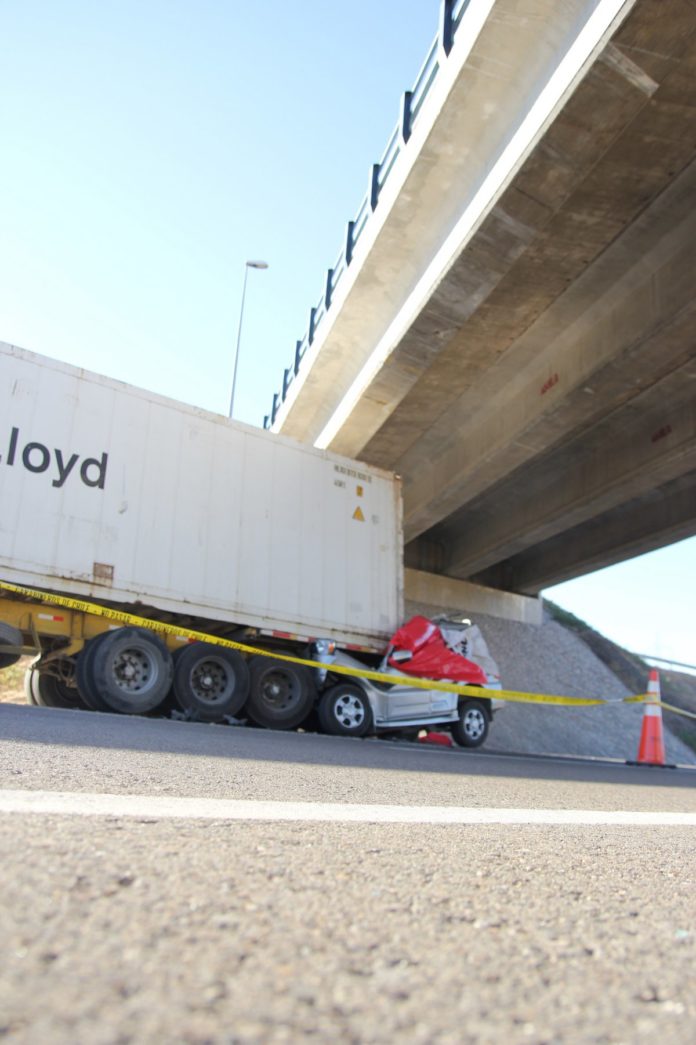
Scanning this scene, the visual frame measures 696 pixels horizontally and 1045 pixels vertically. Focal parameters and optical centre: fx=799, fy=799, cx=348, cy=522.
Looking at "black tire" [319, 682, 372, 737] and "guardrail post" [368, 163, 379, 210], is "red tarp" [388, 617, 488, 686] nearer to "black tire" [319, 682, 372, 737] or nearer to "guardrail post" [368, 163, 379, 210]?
"black tire" [319, 682, 372, 737]

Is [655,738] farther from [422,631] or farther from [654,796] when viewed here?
[654,796]

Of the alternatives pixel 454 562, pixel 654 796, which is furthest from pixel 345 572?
pixel 454 562

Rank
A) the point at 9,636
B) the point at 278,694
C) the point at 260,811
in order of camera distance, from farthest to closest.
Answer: the point at 278,694 < the point at 9,636 < the point at 260,811

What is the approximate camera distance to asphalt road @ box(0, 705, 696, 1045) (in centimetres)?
113

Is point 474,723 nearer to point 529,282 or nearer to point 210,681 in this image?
point 210,681

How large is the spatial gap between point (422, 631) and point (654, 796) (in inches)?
268

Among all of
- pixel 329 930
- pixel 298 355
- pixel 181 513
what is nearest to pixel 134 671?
pixel 181 513

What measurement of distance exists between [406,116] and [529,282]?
259 centimetres

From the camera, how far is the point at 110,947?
128 cm

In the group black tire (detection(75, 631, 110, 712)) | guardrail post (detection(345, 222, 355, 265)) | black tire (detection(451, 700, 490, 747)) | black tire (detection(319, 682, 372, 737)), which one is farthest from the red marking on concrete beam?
black tire (detection(75, 631, 110, 712))

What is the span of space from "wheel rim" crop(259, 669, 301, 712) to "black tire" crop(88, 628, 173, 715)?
1.72 meters

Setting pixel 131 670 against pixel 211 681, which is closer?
pixel 131 670

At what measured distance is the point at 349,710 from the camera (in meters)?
11.6

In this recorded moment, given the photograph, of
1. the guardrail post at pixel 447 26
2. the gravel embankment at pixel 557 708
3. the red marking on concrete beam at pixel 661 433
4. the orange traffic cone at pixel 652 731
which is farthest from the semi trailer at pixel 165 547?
the gravel embankment at pixel 557 708
